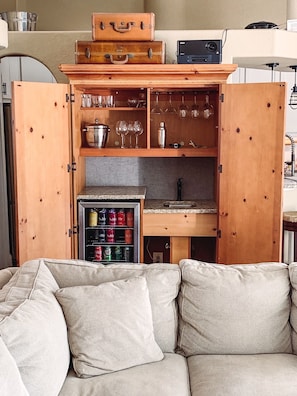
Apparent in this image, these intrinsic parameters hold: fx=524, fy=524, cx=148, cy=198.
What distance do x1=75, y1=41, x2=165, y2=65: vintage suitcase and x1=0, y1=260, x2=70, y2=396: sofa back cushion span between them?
2.35 meters

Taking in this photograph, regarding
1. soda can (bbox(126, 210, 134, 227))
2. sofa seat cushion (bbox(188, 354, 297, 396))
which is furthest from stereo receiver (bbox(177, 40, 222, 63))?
sofa seat cushion (bbox(188, 354, 297, 396))

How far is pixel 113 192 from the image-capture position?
466cm

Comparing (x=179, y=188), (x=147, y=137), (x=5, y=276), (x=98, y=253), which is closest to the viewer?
(x=5, y=276)

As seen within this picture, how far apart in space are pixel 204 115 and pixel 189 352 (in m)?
2.72

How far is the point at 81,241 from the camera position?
4508 millimetres

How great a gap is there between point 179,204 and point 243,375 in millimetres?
2649

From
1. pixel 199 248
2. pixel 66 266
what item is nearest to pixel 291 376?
pixel 66 266

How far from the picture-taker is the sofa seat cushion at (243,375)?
7.04 ft

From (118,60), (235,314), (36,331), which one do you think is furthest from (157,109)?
(36,331)

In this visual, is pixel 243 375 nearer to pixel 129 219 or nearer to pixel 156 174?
pixel 129 219

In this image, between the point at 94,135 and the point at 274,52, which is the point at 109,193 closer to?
the point at 94,135

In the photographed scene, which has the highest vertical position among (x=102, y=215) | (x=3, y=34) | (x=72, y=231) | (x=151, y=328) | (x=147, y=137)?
(x=3, y=34)

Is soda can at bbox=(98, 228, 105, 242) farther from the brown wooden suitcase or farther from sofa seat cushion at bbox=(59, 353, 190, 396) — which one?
sofa seat cushion at bbox=(59, 353, 190, 396)

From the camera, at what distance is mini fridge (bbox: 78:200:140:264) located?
450cm
